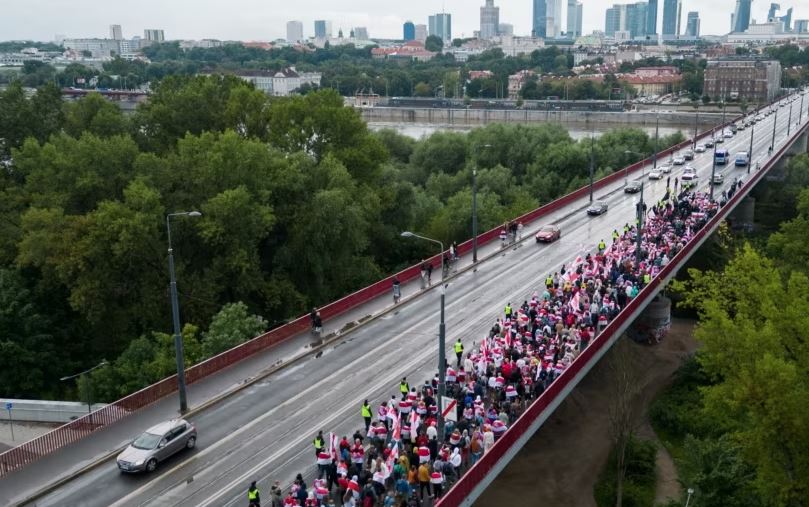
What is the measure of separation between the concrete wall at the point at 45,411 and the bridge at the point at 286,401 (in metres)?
9.01

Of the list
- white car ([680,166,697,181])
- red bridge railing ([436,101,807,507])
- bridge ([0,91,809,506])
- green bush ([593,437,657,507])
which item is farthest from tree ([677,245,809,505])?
white car ([680,166,697,181])

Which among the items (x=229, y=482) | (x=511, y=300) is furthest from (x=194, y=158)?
(x=229, y=482)

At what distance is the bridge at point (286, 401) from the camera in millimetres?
22672

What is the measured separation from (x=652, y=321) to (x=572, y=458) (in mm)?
16933

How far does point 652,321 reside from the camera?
50.7m

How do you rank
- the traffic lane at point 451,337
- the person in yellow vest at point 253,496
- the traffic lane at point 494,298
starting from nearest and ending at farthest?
the person in yellow vest at point 253,496, the traffic lane at point 451,337, the traffic lane at point 494,298

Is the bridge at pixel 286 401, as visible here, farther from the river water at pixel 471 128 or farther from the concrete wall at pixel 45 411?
the river water at pixel 471 128

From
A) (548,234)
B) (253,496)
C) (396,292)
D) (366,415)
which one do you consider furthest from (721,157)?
(253,496)

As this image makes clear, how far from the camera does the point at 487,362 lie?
27672 mm

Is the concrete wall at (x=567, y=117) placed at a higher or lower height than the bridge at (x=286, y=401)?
lower

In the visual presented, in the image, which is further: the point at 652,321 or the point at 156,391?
the point at 652,321

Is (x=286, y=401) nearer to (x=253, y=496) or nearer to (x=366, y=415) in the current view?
(x=366, y=415)

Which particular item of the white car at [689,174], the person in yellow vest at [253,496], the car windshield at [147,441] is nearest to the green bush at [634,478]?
the person in yellow vest at [253,496]

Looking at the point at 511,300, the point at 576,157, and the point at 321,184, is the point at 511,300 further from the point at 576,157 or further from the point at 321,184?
the point at 576,157
